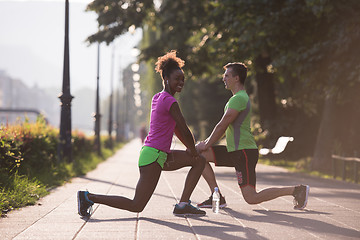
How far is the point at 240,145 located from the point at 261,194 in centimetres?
69

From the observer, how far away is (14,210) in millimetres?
8203

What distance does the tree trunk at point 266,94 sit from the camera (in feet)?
83.0

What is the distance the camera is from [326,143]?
65.2ft

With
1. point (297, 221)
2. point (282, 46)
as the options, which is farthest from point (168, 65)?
point (282, 46)

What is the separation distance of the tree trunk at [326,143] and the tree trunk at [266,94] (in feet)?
18.1

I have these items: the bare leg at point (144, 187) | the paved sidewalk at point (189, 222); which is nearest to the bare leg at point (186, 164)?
the bare leg at point (144, 187)

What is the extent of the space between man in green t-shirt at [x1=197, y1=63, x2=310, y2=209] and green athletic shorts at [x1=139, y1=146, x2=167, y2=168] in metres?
0.74

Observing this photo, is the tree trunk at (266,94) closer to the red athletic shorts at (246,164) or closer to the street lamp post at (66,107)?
the street lamp post at (66,107)

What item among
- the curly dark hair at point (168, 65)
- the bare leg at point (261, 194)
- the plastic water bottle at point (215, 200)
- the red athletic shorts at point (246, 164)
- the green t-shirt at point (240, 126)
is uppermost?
the curly dark hair at point (168, 65)

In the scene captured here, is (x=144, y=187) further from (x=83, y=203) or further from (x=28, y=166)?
(x=28, y=166)

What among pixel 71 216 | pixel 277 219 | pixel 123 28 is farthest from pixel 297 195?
pixel 123 28

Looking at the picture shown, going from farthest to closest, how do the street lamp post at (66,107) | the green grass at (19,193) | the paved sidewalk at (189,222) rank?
1. the street lamp post at (66,107)
2. the green grass at (19,193)
3. the paved sidewalk at (189,222)

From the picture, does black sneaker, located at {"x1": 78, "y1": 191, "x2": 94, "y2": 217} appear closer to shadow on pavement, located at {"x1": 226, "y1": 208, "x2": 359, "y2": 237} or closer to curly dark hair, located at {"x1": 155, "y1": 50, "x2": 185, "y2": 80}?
curly dark hair, located at {"x1": 155, "y1": 50, "x2": 185, "y2": 80}

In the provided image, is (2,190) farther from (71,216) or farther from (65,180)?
(65,180)
